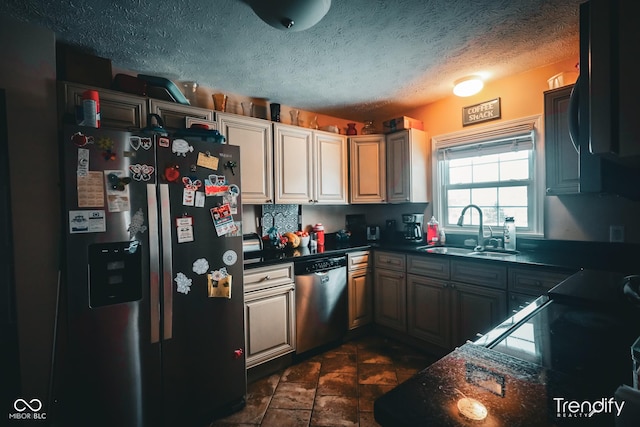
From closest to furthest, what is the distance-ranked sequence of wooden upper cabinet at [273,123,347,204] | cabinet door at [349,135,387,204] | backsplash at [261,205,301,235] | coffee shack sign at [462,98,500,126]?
coffee shack sign at [462,98,500,126] → wooden upper cabinet at [273,123,347,204] → backsplash at [261,205,301,235] → cabinet door at [349,135,387,204]

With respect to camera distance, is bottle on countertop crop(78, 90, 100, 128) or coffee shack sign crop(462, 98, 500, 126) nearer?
bottle on countertop crop(78, 90, 100, 128)

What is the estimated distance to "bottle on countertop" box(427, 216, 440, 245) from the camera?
3062mm

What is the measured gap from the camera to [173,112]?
86.6 inches

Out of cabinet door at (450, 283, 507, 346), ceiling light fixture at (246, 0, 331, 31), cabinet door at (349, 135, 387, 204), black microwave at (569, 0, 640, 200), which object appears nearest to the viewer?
black microwave at (569, 0, 640, 200)

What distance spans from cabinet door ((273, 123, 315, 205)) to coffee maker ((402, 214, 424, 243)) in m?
1.09

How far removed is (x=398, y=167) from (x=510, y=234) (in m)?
1.23

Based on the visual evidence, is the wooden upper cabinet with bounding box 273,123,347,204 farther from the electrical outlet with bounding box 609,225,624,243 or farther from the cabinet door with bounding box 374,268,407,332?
the electrical outlet with bounding box 609,225,624,243

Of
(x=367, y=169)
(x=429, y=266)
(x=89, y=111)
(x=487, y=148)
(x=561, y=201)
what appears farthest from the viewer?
(x=367, y=169)

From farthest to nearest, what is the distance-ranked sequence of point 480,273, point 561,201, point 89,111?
point 561,201
point 480,273
point 89,111

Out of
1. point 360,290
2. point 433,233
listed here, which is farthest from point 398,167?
point 360,290

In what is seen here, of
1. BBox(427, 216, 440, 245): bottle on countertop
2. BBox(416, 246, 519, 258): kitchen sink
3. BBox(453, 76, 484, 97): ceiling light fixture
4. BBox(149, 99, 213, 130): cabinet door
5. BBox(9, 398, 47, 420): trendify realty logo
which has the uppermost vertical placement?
BBox(453, 76, 484, 97): ceiling light fixture

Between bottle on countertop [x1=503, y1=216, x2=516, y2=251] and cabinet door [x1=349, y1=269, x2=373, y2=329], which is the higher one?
bottle on countertop [x1=503, y1=216, x2=516, y2=251]

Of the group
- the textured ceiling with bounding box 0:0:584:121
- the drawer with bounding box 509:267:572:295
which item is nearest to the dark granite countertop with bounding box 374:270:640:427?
the drawer with bounding box 509:267:572:295

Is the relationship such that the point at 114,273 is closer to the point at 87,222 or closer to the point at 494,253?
the point at 87,222
